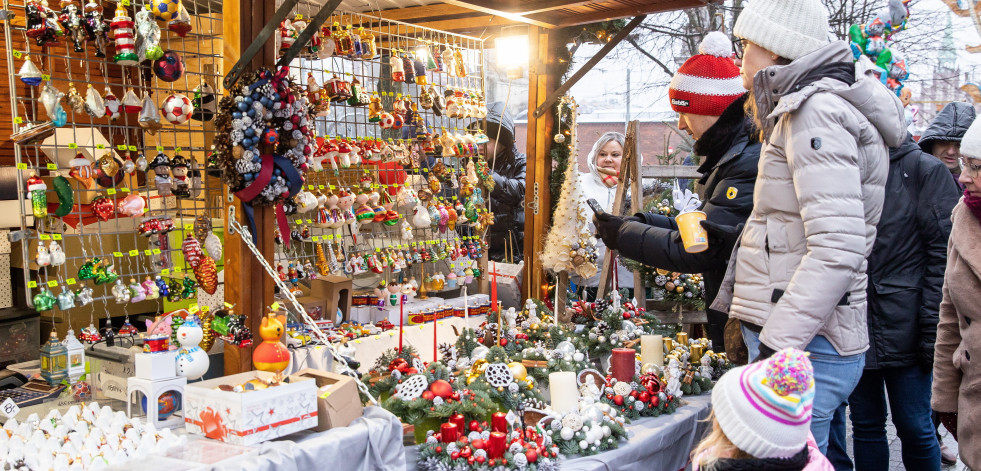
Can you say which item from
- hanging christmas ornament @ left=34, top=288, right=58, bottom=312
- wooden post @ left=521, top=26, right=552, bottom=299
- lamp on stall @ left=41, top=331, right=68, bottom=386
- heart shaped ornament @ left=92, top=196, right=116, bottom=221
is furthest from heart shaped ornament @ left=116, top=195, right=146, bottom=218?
wooden post @ left=521, top=26, right=552, bottom=299

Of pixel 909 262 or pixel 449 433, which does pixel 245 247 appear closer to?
pixel 449 433

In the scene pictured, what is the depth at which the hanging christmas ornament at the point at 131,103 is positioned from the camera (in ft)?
8.13

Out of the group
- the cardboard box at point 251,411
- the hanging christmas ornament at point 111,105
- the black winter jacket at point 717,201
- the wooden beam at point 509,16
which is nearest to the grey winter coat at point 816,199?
the black winter jacket at point 717,201

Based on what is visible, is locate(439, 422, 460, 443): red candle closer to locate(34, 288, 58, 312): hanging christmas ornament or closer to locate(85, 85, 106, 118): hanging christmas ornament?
locate(34, 288, 58, 312): hanging christmas ornament

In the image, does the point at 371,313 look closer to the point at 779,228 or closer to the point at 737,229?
the point at 737,229

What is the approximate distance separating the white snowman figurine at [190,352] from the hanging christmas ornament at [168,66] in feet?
2.65

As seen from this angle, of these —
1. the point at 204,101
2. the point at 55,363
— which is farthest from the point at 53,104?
the point at 55,363

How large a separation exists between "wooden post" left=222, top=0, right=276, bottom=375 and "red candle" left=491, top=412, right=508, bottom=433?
0.86 m

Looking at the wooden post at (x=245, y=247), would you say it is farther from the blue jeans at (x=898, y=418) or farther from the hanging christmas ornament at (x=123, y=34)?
the blue jeans at (x=898, y=418)

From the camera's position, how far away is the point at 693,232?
2.58 meters

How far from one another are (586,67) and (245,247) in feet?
7.40

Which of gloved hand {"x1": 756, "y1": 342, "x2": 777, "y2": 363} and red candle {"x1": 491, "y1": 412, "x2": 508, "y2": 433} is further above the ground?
gloved hand {"x1": 756, "y1": 342, "x2": 777, "y2": 363}

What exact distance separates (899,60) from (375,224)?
8.53ft

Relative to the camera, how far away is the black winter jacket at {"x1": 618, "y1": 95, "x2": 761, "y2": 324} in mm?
2660
